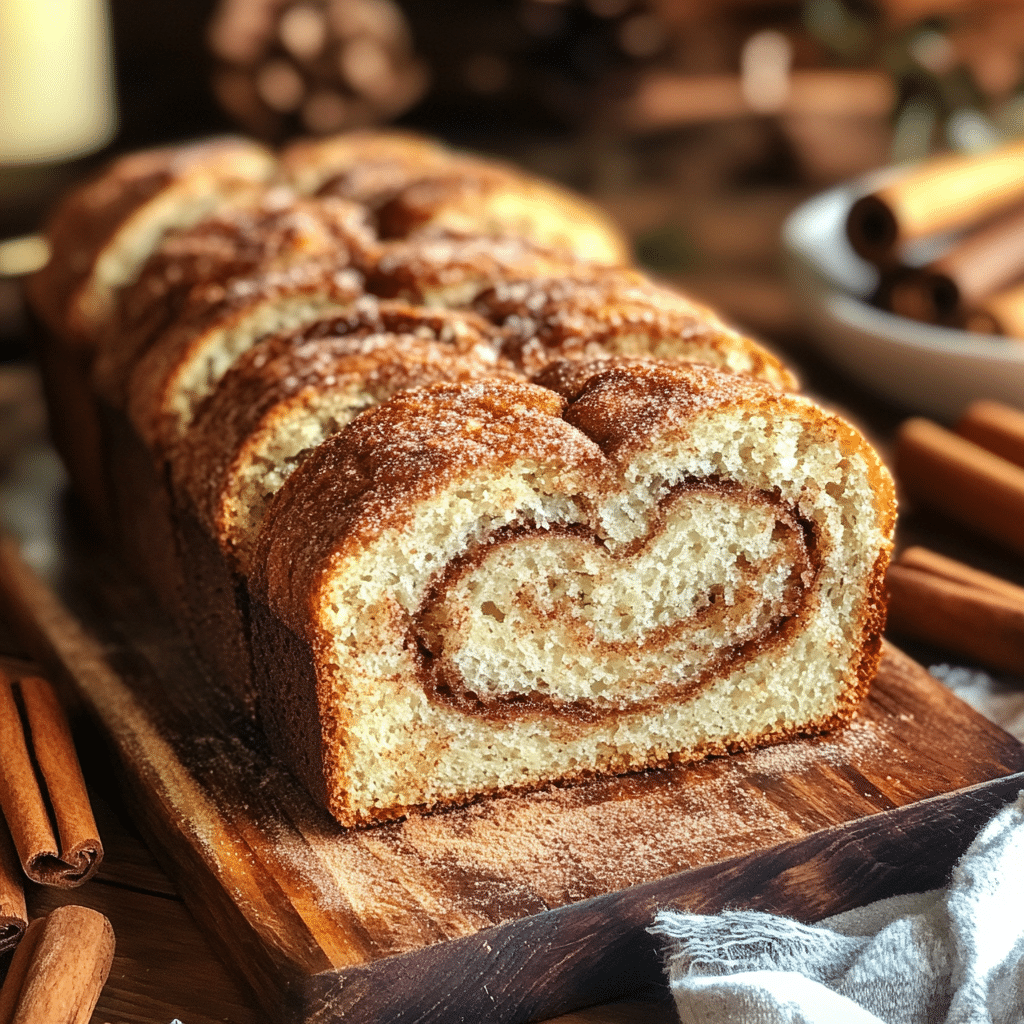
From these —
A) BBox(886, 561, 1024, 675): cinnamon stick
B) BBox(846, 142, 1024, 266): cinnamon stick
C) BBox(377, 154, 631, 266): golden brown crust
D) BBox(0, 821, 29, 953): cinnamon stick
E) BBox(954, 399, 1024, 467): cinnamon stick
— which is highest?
BBox(377, 154, 631, 266): golden brown crust

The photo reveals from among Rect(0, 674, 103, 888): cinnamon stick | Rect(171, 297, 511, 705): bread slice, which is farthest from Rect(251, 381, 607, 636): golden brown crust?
Rect(0, 674, 103, 888): cinnamon stick

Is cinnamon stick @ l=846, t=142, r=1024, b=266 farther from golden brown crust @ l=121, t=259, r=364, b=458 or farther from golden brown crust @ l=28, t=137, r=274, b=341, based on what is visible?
golden brown crust @ l=121, t=259, r=364, b=458

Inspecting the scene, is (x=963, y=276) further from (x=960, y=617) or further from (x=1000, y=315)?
(x=960, y=617)

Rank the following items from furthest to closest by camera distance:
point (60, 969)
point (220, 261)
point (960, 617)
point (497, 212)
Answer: point (497, 212) < point (220, 261) < point (960, 617) < point (60, 969)

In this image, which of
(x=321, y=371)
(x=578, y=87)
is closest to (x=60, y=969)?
(x=321, y=371)

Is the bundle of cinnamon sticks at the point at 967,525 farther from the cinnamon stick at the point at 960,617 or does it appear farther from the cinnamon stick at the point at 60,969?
the cinnamon stick at the point at 60,969

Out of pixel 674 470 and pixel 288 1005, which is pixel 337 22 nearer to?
pixel 674 470
